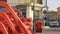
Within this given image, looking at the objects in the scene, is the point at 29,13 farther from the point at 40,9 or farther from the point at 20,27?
the point at 20,27

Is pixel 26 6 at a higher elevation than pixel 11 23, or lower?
lower

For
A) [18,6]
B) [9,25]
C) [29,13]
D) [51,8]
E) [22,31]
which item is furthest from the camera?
[51,8]

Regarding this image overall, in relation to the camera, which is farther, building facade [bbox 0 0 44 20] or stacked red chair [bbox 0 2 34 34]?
building facade [bbox 0 0 44 20]

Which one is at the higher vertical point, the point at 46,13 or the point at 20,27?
the point at 20,27

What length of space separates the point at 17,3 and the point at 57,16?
10.4 meters

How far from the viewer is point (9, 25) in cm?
655

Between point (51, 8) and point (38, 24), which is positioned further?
point (51, 8)

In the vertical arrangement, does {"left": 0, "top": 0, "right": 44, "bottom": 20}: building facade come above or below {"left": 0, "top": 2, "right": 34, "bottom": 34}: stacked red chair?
below

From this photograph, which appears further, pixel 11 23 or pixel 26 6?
pixel 26 6

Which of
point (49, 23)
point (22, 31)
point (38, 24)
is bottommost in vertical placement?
point (49, 23)

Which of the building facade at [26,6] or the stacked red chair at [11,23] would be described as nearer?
the stacked red chair at [11,23]

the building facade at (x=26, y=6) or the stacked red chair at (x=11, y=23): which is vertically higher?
the stacked red chair at (x=11, y=23)

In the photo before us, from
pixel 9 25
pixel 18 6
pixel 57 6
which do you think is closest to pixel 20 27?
pixel 9 25

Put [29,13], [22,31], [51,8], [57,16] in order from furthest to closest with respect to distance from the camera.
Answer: [51,8]
[57,16]
[29,13]
[22,31]
